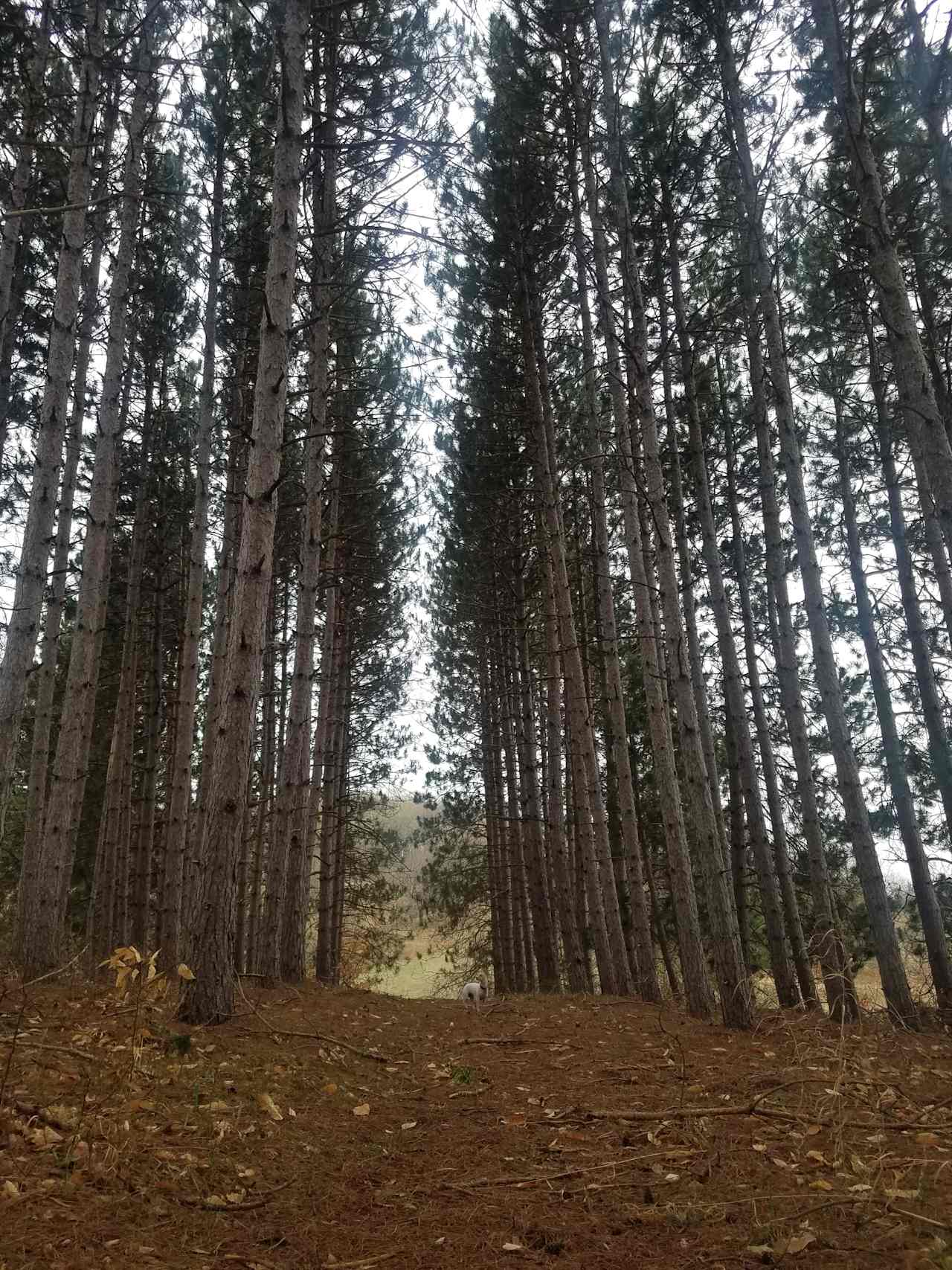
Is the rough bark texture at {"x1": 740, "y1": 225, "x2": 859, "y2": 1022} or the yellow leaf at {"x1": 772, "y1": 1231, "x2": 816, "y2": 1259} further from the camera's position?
the rough bark texture at {"x1": 740, "y1": 225, "x2": 859, "y2": 1022}

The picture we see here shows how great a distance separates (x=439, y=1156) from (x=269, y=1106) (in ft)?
3.18

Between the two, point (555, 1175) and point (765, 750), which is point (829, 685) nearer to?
point (765, 750)

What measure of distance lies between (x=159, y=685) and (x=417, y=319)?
7482mm

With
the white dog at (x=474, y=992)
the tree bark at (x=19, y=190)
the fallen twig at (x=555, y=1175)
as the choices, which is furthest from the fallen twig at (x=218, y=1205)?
the tree bark at (x=19, y=190)

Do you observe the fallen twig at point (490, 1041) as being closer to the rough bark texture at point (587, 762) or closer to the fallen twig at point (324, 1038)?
the fallen twig at point (324, 1038)

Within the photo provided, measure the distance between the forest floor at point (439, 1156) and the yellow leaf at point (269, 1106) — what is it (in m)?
0.01

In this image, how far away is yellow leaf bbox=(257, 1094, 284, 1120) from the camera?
3814mm

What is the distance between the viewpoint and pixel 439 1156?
138 inches

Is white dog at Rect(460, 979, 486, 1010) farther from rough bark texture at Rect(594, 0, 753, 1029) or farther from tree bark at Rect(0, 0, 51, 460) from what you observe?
tree bark at Rect(0, 0, 51, 460)

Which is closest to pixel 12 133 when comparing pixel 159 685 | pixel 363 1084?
pixel 159 685

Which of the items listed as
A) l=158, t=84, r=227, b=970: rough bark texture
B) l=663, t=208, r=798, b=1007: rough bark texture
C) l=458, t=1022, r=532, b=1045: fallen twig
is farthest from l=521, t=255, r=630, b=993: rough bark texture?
l=158, t=84, r=227, b=970: rough bark texture

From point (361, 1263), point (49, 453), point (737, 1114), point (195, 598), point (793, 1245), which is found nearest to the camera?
point (793, 1245)

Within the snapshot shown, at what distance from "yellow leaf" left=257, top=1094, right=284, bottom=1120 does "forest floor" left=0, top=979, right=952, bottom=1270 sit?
0.01 meters

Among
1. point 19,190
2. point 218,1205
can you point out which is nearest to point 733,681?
point 218,1205
